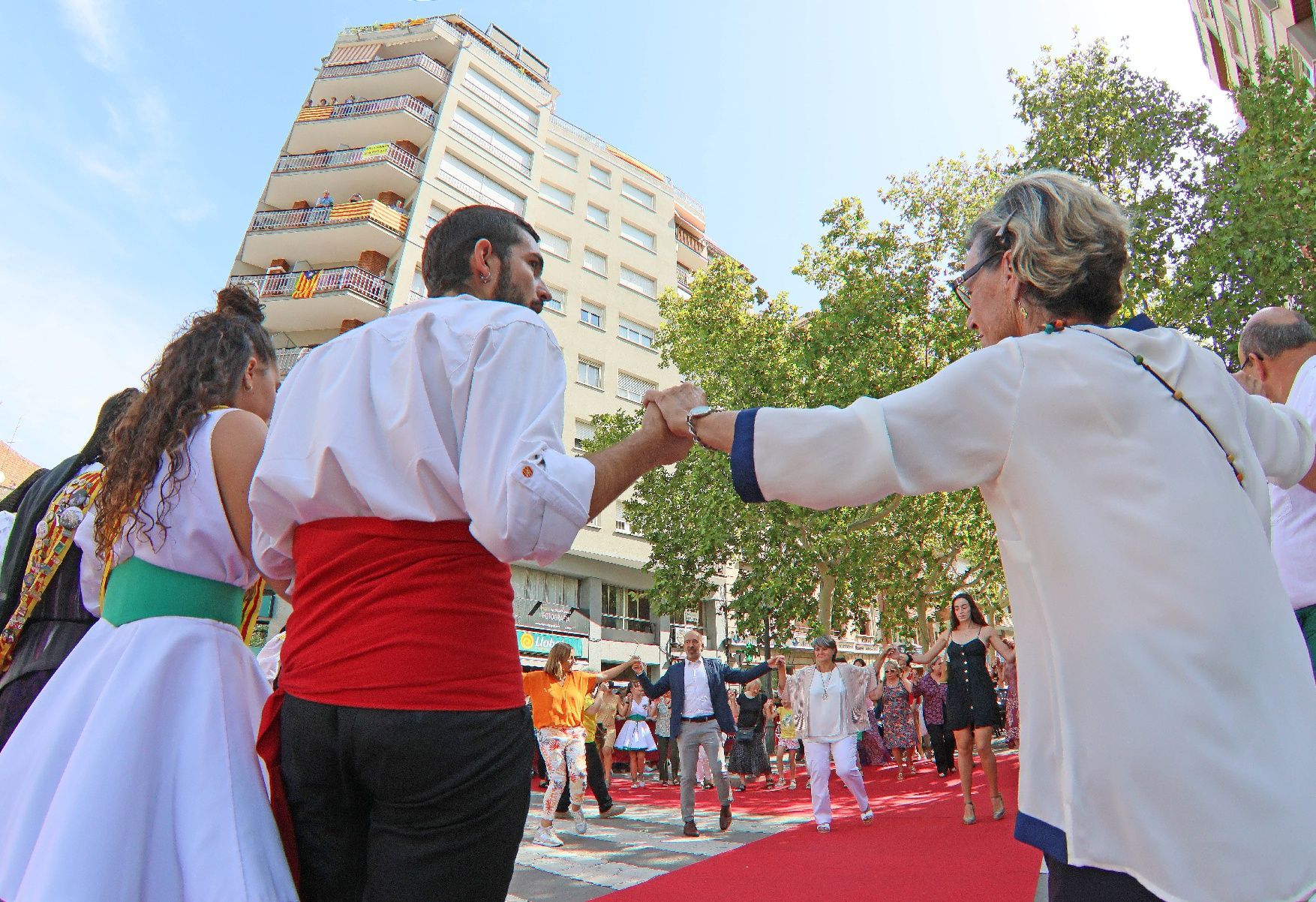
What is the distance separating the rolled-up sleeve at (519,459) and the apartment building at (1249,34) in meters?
15.7

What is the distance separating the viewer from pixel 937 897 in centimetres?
536

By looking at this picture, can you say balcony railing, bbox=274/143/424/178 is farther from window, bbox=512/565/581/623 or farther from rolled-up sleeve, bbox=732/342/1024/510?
rolled-up sleeve, bbox=732/342/1024/510

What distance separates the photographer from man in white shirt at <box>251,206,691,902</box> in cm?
149

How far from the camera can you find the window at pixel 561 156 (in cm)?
3588

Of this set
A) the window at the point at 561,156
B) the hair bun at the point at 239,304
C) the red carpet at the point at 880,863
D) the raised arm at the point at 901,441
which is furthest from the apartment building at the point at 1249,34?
the window at the point at 561,156

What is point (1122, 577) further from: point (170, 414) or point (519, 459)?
point (170, 414)

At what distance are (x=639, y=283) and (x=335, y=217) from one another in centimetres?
1312

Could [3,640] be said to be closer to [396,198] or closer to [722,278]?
[722,278]

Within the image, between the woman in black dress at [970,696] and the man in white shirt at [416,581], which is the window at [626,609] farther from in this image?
the man in white shirt at [416,581]

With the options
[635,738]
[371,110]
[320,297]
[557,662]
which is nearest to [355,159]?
[371,110]

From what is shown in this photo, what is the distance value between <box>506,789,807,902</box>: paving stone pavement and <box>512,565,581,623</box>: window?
16669 millimetres

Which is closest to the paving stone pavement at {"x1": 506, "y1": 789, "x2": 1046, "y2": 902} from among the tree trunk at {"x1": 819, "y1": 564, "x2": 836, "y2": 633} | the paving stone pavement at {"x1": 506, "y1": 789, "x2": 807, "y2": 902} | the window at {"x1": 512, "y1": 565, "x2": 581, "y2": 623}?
the paving stone pavement at {"x1": 506, "y1": 789, "x2": 807, "y2": 902}

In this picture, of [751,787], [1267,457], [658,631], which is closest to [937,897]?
[1267,457]

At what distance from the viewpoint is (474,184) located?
104ft
